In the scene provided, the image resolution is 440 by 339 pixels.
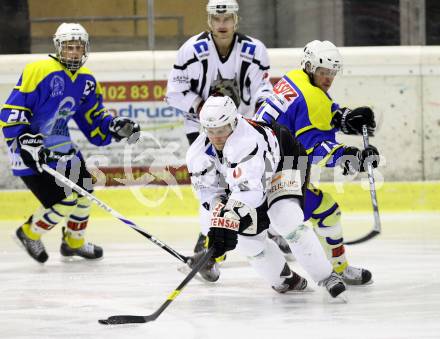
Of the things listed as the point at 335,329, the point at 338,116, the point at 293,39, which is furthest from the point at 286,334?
the point at 293,39

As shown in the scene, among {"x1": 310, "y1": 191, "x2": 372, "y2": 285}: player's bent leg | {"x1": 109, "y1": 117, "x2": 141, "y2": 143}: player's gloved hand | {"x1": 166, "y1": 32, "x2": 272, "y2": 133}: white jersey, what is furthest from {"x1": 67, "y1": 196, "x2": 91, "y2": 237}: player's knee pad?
{"x1": 310, "y1": 191, "x2": 372, "y2": 285}: player's bent leg

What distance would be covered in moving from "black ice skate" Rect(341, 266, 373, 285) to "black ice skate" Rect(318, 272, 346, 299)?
1.41 ft

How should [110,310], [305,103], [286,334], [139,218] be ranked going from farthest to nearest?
1. [139,218]
2. [305,103]
3. [110,310]
4. [286,334]

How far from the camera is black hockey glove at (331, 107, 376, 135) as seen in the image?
4.26m

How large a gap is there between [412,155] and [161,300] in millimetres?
2914

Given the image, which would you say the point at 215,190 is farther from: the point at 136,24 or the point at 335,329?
the point at 136,24

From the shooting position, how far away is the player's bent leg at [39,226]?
4.98m

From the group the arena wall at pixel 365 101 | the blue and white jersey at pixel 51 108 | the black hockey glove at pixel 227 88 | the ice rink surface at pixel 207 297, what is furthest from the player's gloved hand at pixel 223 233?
the arena wall at pixel 365 101

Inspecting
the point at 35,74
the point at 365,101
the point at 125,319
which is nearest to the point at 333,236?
the point at 125,319

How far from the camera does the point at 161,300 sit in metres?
4.02

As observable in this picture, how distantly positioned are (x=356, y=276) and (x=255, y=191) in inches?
35.4

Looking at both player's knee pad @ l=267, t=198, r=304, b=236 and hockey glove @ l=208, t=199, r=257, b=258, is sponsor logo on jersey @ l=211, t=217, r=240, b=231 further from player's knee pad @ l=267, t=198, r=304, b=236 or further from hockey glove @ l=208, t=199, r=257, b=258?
player's knee pad @ l=267, t=198, r=304, b=236

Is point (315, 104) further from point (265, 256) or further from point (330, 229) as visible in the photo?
point (265, 256)

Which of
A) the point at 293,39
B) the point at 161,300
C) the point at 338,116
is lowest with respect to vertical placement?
the point at 161,300
